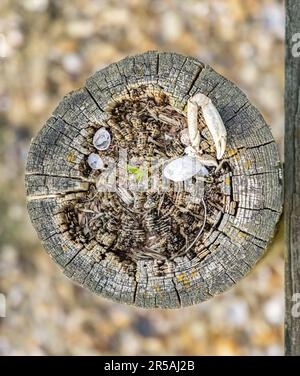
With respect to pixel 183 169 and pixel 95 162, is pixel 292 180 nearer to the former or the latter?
pixel 183 169

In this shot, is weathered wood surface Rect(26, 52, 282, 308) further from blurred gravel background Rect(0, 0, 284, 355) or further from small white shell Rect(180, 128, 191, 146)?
blurred gravel background Rect(0, 0, 284, 355)

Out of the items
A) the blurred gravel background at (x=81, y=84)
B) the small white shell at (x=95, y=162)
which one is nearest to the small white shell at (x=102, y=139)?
the small white shell at (x=95, y=162)

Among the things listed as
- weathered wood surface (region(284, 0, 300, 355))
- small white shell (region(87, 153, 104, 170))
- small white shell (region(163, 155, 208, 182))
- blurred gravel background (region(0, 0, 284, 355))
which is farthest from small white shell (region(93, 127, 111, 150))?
blurred gravel background (region(0, 0, 284, 355))

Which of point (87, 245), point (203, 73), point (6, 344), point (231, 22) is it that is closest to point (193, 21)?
point (231, 22)

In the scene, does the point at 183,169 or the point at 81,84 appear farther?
the point at 81,84

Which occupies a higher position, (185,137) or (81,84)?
(81,84)

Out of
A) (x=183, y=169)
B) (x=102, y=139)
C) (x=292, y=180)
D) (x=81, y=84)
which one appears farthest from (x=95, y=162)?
(x=81, y=84)

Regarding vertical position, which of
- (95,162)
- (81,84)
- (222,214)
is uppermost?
(81,84)
